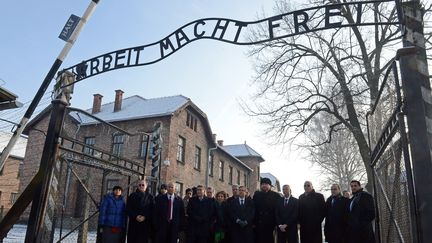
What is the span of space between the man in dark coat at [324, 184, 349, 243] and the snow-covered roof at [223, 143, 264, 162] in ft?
134

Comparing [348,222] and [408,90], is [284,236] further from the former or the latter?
[408,90]

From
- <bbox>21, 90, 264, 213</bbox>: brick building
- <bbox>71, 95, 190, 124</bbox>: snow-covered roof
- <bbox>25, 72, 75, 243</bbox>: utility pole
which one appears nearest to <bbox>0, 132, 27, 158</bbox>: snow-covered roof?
<bbox>21, 90, 264, 213</bbox>: brick building

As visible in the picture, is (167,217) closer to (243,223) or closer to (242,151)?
(243,223)

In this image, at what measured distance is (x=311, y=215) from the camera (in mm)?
8594

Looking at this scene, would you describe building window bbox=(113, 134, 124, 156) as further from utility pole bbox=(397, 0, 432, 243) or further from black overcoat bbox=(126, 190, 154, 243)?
utility pole bbox=(397, 0, 432, 243)

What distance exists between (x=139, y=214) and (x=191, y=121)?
2095cm

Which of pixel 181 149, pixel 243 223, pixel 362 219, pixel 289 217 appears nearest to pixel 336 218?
pixel 289 217

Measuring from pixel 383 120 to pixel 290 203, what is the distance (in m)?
3.53

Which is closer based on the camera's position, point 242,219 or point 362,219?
point 362,219

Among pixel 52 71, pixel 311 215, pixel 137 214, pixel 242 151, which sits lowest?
pixel 137 214

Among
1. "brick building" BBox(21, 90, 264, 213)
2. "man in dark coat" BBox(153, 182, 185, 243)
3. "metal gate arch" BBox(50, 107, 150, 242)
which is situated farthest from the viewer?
"brick building" BBox(21, 90, 264, 213)

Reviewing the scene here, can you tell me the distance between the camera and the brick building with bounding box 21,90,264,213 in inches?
1004

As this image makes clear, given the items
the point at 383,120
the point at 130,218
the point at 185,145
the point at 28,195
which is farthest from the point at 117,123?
the point at 383,120

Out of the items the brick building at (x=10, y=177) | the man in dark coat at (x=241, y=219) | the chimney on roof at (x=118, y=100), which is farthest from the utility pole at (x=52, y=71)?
the brick building at (x=10, y=177)
